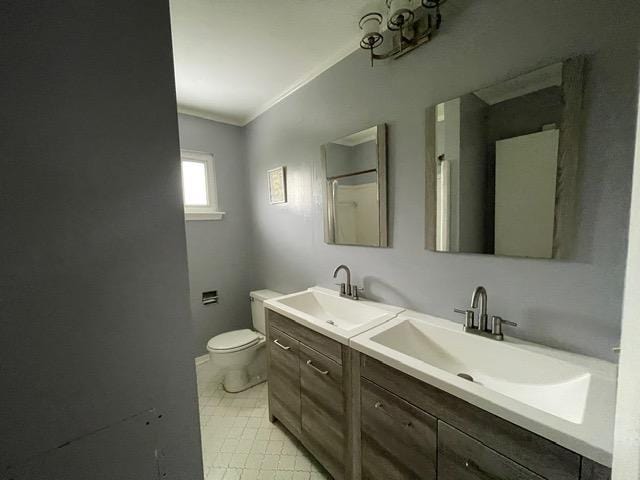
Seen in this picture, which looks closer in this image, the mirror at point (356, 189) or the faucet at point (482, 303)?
the faucet at point (482, 303)

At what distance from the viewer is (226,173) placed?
8.88 feet

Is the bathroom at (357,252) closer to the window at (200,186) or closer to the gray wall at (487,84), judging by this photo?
the gray wall at (487,84)

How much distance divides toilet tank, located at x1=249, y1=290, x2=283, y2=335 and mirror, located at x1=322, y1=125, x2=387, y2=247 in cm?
101

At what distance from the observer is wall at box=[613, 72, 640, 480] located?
34 centimetres

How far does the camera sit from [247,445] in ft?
5.21

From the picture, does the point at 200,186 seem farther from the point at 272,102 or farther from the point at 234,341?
the point at 234,341

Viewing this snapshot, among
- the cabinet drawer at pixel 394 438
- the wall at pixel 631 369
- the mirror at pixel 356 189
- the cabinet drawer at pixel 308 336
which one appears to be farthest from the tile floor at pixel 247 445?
the wall at pixel 631 369

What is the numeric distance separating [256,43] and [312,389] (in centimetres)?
210

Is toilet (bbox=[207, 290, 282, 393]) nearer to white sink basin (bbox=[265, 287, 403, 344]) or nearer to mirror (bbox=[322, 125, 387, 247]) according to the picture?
white sink basin (bbox=[265, 287, 403, 344])

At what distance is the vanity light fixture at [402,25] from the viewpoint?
1.17 m

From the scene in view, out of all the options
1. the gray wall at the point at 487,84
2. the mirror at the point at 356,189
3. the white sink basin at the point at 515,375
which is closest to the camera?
the white sink basin at the point at 515,375

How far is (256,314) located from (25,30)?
2485 millimetres

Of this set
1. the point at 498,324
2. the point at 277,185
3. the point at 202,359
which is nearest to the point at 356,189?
the point at 277,185

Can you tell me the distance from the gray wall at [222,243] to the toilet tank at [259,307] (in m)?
0.24
